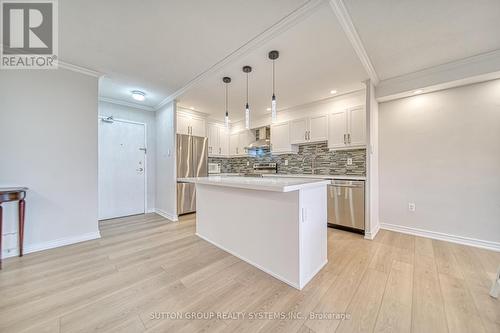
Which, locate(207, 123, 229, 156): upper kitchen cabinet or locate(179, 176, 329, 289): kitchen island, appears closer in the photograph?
locate(179, 176, 329, 289): kitchen island

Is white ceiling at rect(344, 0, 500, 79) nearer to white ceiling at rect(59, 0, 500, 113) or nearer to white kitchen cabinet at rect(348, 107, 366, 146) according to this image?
white ceiling at rect(59, 0, 500, 113)

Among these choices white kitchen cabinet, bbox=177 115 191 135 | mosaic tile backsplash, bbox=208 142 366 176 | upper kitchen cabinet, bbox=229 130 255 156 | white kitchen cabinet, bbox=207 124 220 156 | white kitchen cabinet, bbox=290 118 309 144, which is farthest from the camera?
upper kitchen cabinet, bbox=229 130 255 156

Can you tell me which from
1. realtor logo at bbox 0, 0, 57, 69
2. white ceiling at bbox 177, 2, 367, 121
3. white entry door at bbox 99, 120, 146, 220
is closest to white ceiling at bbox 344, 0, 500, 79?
white ceiling at bbox 177, 2, 367, 121

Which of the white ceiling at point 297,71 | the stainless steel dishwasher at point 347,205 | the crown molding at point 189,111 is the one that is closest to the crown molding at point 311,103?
the white ceiling at point 297,71

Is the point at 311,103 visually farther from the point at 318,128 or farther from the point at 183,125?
Answer: the point at 183,125

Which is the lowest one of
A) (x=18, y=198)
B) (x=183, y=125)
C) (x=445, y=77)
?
(x=18, y=198)

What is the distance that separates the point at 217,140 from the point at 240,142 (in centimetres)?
66

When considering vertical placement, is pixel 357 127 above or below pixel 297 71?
below

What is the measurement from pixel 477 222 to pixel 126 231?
17.2 feet

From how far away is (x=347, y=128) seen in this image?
10.8 ft

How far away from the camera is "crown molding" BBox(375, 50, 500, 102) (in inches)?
88.3

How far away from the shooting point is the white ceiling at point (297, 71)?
6.04 feet

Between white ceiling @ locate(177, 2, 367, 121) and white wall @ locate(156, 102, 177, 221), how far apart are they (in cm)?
51

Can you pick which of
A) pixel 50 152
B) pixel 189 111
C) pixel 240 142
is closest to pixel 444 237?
pixel 240 142
